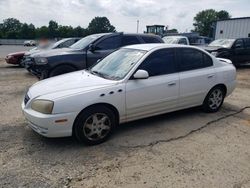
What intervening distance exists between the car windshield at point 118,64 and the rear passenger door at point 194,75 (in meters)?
0.93

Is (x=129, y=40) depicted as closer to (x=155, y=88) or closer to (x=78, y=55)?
(x=78, y=55)

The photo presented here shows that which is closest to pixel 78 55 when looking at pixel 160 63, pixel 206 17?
pixel 160 63

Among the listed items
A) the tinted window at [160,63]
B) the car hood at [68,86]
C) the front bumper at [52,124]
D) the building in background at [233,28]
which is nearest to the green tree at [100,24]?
the building in background at [233,28]

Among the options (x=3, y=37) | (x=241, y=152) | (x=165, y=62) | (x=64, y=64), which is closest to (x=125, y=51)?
(x=165, y=62)

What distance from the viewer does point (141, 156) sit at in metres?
4.11

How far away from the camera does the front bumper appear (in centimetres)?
412

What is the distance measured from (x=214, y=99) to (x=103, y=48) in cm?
416

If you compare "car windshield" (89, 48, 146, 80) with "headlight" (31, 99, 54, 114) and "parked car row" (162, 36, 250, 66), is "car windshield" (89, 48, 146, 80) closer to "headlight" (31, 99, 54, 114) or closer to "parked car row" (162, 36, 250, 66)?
"headlight" (31, 99, 54, 114)

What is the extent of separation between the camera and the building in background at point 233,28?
22.5 m

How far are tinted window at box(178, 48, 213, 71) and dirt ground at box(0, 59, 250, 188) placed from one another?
1.05m

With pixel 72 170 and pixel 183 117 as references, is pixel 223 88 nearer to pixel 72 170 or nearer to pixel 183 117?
pixel 183 117

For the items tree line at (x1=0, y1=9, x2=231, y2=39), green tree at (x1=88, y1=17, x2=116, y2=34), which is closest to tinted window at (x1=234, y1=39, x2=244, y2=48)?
tree line at (x1=0, y1=9, x2=231, y2=39)

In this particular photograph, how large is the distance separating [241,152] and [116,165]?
1.92m

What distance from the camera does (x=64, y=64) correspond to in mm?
8547
